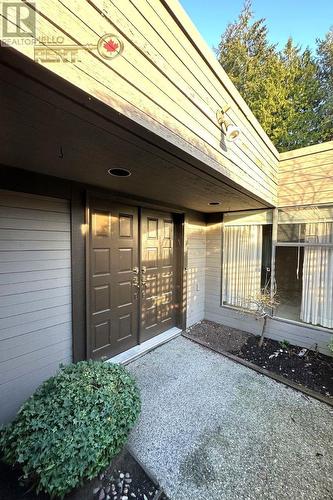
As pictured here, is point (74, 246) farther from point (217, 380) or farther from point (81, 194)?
point (217, 380)

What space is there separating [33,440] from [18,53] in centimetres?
185

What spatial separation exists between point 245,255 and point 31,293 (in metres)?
3.26

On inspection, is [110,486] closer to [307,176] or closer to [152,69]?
[152,69]

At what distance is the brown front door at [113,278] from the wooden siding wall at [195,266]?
46.0 inches

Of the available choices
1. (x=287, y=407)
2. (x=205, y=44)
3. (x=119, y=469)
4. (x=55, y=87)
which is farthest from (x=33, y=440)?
(x=205, y=44)

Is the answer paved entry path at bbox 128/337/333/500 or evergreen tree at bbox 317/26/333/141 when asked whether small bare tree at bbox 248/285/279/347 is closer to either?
paved entry path at bbox 128/337/333/500

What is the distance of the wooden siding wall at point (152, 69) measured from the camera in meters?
0.86

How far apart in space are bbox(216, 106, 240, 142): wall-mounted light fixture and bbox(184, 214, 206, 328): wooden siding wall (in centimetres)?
196

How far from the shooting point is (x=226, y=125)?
1.93m

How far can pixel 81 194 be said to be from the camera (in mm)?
2346

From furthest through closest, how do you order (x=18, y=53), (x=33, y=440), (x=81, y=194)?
(x=81, y=194) < (x=33, y=440) < (x=18, y=53)

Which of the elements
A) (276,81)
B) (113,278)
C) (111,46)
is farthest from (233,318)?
(276,81)

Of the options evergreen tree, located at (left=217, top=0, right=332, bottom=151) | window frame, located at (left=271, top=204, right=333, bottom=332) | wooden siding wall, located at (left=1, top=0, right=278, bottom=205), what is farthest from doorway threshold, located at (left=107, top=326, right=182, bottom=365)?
evergreen tree, located at (left=217, top=0, right=332, bottom=151)

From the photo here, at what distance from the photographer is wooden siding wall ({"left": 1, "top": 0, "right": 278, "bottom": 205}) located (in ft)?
2.82
